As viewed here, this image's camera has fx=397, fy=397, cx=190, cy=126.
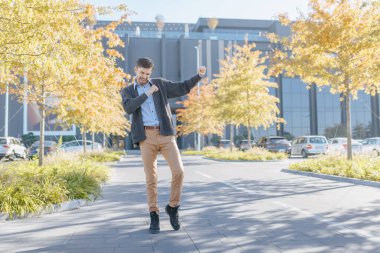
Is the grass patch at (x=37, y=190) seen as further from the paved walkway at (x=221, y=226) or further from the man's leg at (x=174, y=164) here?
the man's leg at (x=174, y=164)

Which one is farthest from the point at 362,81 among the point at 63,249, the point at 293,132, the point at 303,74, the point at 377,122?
the point at 377,122

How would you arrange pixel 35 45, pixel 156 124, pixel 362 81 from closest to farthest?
pixel 156 124 → pixel 35 45 → pixel 362 81

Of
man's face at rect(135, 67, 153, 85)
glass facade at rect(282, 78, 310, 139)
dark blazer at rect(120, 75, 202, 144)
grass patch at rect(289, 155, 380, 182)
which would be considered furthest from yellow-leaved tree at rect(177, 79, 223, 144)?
man's face at rect(135, 67, 153, 85)

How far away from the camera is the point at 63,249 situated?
3986 mm

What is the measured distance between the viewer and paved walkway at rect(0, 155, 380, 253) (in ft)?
13.3

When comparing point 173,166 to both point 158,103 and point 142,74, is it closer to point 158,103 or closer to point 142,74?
point 158,103

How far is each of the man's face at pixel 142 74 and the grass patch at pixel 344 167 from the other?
23.7 feet

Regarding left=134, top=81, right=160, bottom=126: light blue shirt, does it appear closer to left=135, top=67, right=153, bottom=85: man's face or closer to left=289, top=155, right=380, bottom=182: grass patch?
left=135, top=67, right=153, bottom=85: man's face

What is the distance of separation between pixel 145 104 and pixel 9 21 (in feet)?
11.0

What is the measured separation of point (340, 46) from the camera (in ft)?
42.8

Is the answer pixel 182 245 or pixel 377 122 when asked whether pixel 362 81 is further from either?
pixel 377 122

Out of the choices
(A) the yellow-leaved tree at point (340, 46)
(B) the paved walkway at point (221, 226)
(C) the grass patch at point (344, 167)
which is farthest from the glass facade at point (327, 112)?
(B) the paved walkway at point (221, 226)

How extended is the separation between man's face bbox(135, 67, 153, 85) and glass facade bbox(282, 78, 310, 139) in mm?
48832

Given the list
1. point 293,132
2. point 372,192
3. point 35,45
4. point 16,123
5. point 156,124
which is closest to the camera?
point 156,124
